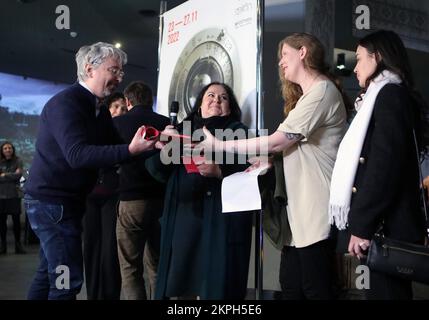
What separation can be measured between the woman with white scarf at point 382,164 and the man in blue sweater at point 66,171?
28.1 inches

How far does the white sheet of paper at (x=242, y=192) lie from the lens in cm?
162

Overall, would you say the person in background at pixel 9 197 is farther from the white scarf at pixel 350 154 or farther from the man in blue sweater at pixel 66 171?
the white scarf at pixel 350 154

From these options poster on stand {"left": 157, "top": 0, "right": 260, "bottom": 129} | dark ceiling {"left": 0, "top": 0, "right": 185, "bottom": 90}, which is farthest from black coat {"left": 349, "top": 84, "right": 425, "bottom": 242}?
dark ceiling {"left": 0, "top": 0, "right": 185, "bottom": 90}

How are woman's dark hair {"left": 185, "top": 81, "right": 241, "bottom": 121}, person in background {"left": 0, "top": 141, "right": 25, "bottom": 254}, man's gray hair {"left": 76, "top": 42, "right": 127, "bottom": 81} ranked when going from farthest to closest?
person in background {"left": 0, "top": 141, "right": 25, "bottom": 254} < woman's dark hair {"left": 185, "top": 81, "right": 241, "bottom": 121} < man's gray hair {"left": 76, "top": 42, "right": 127, "bottom": 81}

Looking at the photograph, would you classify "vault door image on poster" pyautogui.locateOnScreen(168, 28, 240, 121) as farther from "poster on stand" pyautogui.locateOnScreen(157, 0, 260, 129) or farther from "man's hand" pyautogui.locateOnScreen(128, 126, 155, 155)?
"man's hand" pyautogui.locateOnScreen(128, 126, 155, 155)

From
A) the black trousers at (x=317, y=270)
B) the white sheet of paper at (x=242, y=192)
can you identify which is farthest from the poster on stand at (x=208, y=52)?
the black trousers at (x=317, y=270)

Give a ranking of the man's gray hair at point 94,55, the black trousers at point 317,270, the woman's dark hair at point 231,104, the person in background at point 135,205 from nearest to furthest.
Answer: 1. the black trousers at point 317,270
2. the man's gray hair at point 94,55
3. the woman's dark hair at point 231,104
4. the person in background at point 135,205

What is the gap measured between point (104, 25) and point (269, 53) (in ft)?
13.5

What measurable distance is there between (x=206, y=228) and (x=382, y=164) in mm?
858

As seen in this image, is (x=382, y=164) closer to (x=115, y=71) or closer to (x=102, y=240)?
(x=115, y=71)

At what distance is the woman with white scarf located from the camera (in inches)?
49.3

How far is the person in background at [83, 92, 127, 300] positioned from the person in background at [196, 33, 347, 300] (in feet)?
4.14
